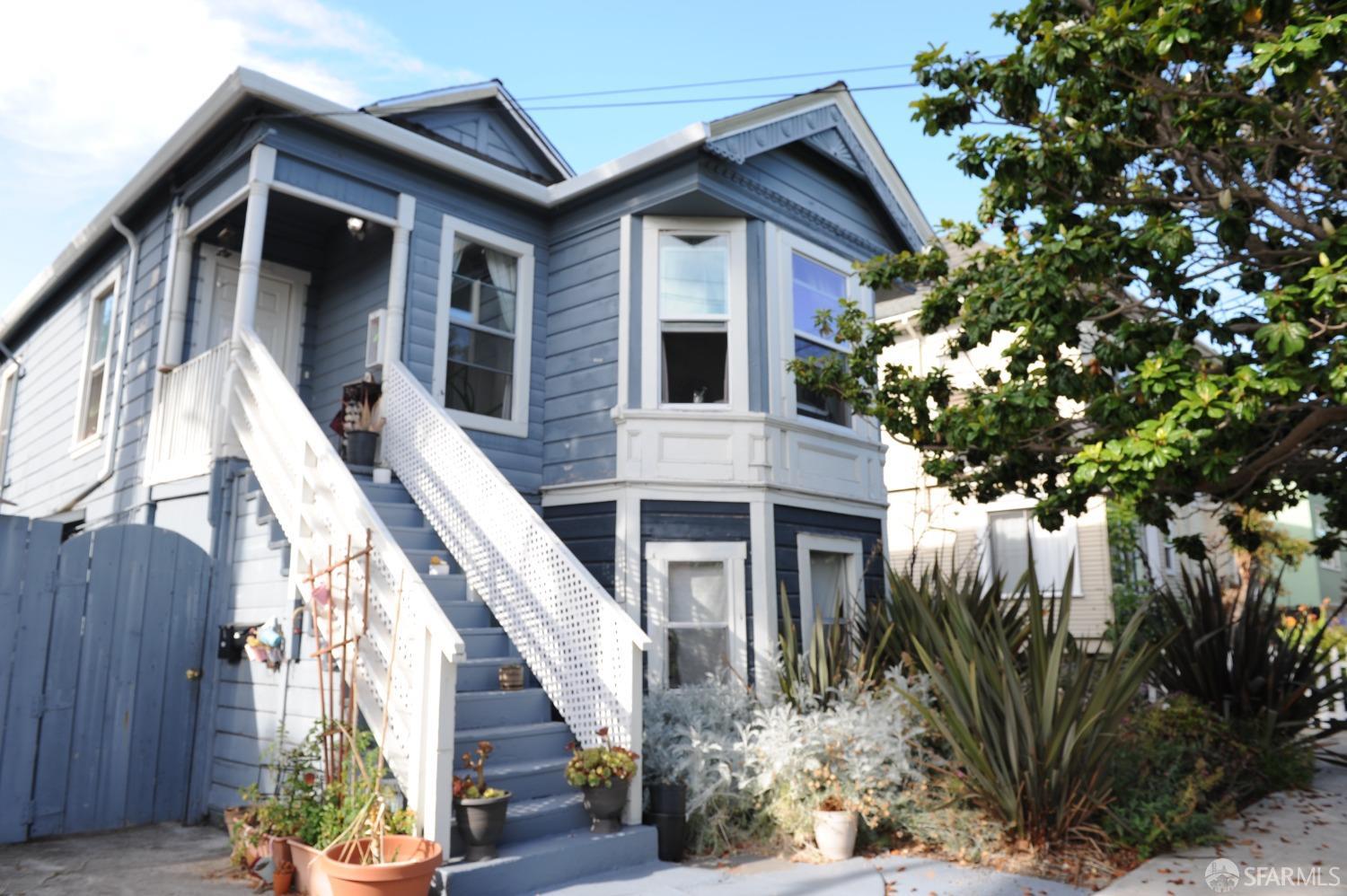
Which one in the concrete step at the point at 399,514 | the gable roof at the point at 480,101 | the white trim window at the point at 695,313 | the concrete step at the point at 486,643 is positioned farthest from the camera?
the gable roof at the point at 480,101

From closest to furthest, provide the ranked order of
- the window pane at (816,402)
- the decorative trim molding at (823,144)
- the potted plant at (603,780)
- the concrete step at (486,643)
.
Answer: the potted plant at (603,780) → the concrete step at (486,643) → the decorative trim molding at (823,144) → the window pane at (816,402)

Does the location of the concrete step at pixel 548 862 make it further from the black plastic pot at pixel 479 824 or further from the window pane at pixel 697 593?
the window pane at pixel 697 593

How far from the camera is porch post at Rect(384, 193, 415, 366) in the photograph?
25.5 feet

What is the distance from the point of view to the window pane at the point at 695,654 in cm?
752

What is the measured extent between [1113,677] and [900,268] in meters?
3.36

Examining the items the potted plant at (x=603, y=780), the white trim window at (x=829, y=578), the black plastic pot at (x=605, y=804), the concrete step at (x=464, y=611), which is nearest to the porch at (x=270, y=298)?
the concrete step at (x=464, y=611)

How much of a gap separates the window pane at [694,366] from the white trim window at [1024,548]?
8036 millimetres

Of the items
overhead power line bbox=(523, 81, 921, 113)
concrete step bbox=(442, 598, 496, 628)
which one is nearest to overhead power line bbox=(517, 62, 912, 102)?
overhead power line bbox=(523, 81, 921, 113)

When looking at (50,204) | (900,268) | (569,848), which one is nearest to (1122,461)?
(900,268)

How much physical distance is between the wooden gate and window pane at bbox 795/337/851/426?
206 inches

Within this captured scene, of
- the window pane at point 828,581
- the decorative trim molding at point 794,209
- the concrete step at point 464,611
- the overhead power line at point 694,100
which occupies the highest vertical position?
the overhead power line at point 694,100

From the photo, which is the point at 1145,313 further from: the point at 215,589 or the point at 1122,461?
the point at 215,589

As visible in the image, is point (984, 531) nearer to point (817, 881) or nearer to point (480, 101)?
point (480, 101)

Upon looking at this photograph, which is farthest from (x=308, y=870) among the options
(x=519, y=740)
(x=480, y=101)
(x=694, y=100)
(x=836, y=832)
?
(x=480, y=101)
